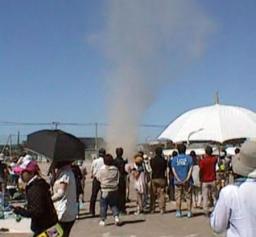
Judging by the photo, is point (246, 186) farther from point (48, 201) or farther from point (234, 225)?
point (48, 201)

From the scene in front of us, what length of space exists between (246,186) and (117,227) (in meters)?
9.21

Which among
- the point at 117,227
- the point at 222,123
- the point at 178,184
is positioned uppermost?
the point at 222,123

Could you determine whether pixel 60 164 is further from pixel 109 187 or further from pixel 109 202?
pixel 109 202

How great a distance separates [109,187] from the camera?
13.2 m

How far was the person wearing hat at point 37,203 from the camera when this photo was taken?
6.04m

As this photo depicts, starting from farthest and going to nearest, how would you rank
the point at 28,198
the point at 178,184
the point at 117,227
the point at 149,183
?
the point at 149,183, the point at 178,184, the point at 117,227, the point at 28,198

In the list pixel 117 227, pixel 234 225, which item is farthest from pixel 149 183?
pixel 234 225

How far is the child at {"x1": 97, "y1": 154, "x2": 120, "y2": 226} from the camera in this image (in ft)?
43.3

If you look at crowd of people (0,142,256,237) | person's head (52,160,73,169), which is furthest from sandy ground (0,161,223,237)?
person's head (52,160,73,169)

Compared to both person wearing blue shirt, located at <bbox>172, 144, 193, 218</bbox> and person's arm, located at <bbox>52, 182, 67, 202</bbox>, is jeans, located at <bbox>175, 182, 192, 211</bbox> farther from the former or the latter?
person's arm, located at <bbox>52, 182, 67, 202</bbox>

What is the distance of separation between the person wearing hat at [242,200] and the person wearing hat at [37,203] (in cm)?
246

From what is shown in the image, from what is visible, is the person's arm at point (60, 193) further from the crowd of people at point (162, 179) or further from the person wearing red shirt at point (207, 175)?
the person wearing red shirt at point (207, 175)

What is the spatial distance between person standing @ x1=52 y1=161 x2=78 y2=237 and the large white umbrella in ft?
38.8

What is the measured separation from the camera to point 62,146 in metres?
7.66
